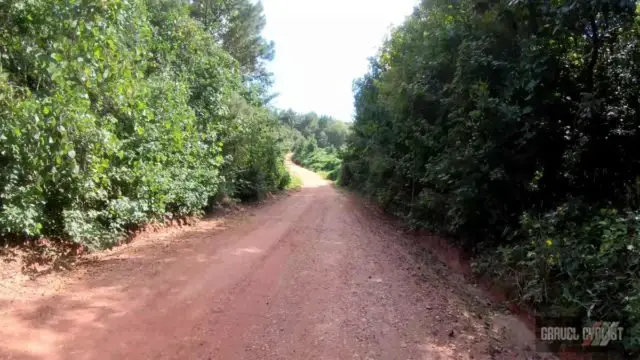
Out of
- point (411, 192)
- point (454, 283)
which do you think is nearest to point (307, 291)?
point (454, 283)

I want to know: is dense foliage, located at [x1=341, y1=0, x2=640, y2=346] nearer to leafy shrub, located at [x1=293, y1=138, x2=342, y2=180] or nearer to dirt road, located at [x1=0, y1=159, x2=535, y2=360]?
dirt road, located at [x1=0, y1=159, x2=535, y2=360]

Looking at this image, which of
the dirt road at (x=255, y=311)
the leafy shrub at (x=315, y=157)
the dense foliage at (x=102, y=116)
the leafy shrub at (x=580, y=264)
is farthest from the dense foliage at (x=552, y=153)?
the leafy shrub at (x=315, y=157)

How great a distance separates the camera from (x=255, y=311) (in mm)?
5086

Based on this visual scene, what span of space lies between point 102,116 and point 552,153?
26.1 ft

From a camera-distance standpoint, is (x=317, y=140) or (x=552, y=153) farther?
(x=317, y=140)

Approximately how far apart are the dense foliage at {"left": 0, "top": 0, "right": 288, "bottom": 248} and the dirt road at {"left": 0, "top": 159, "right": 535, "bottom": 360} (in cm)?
121

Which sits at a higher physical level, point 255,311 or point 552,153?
point 552,153

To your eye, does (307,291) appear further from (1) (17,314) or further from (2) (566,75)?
(2) (566,75)

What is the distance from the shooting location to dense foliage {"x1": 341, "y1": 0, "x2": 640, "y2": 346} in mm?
4160

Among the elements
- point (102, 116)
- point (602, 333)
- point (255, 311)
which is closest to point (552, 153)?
point (602, 333)

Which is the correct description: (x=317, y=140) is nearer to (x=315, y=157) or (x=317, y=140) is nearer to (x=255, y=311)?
(x=315, y=157)

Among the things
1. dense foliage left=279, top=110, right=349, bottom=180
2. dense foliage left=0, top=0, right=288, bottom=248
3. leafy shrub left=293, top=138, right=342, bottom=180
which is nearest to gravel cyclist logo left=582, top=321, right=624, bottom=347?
dense foliage left=0, top=0, right=288, bottom=248

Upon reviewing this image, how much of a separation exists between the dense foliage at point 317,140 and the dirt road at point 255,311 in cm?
3572

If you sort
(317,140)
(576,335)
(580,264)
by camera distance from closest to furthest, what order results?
(576,335), (580,264), (317,140)
